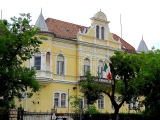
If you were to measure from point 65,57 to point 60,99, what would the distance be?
5345 millimetres

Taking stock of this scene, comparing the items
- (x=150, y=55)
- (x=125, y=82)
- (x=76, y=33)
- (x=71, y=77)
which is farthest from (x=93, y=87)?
(x=76, y=33)

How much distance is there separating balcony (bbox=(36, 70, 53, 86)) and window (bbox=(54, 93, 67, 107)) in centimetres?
276

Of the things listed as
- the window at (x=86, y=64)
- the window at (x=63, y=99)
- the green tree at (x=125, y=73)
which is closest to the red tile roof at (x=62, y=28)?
the window at (x=86, y=64)

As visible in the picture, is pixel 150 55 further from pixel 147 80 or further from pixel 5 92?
pixel 5 92

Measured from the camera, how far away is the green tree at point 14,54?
86.9 feet

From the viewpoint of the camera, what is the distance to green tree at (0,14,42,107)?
26.5m

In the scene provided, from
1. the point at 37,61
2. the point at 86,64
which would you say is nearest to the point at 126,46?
the point at 86,64

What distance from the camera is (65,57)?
45656mm

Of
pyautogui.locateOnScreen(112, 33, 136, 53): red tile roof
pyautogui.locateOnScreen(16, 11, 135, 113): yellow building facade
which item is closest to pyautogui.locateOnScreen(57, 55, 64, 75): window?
pyautogui.locateOnScreen(16, 11, 135, 113): yellow building facade

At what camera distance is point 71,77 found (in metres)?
45.9

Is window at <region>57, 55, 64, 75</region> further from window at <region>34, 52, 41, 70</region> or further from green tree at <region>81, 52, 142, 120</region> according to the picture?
green tree at <region>81, 52, 142, 120</region>

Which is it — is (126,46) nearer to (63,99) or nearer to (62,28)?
(62,28)

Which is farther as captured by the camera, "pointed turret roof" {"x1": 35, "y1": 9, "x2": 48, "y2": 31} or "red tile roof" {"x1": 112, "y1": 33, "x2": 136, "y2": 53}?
"red tile roof" {"x1": 112, "y1": 33, "x2": 136, "y2": 53}

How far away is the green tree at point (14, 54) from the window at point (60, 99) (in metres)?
16.6
